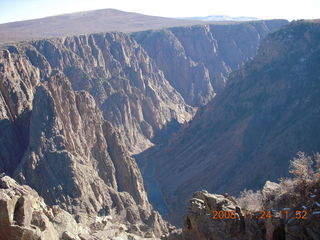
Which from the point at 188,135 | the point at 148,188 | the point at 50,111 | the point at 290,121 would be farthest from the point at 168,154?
the point at 50,111

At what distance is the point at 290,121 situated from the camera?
57.9 m

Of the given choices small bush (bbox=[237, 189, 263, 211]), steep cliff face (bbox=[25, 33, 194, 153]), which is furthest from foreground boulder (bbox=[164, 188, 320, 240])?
steep cliff face (bbox=[25, 33, 194, 153])

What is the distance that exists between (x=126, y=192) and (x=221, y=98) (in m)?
32.9

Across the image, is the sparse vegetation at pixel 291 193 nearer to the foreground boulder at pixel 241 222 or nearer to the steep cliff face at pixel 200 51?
the foreground boulder at pixel 241 222

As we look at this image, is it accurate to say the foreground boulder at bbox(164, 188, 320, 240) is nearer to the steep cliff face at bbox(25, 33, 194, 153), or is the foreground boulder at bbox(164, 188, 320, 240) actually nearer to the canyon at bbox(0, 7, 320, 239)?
the canyon at bbox(0, 7, 320, 239)

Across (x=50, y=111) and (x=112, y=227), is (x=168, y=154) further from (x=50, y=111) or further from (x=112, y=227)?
(x=112, y=227)

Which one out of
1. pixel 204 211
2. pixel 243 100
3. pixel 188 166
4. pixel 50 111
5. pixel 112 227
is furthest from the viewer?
pixel 243 100
